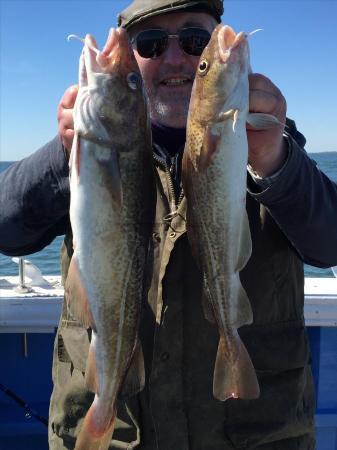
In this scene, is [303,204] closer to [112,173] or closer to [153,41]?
[112,173]

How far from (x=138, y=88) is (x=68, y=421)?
177cm

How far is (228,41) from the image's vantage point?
6.91ft

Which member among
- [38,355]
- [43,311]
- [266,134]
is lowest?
[38,355]

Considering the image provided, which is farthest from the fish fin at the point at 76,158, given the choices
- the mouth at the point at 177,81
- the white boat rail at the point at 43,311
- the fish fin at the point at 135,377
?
the white boat rail at the point at 43,311

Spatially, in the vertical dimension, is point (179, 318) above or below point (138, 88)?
below

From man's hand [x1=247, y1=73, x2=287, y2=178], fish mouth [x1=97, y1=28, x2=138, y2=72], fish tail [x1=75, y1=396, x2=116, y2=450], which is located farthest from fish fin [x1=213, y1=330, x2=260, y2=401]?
fish mouth [x1=97, y1=28, x2=138, y2=72]

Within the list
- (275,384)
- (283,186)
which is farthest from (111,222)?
(275,384)

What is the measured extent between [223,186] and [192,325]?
2.67 feet

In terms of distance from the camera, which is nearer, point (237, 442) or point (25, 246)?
point (237, 442)

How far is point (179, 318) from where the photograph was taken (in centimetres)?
248

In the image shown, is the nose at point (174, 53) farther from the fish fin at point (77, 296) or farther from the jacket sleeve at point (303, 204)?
the fish fin at point (77, 296)

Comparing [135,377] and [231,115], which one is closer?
[231,115]

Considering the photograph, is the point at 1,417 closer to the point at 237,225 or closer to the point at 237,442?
the point at 237,442

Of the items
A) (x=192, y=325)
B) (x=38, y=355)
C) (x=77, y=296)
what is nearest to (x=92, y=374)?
(x=77, y=296)
